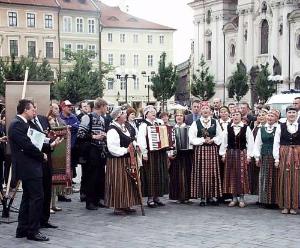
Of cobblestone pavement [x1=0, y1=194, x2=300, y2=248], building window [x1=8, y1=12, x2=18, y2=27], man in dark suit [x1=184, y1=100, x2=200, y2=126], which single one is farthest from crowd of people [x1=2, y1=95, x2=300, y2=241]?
building window [x1=8, y1=12, x2=18, y2=27]

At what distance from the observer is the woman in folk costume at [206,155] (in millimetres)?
10445

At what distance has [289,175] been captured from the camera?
32.2 feet

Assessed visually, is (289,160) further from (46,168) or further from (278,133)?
(46,168)

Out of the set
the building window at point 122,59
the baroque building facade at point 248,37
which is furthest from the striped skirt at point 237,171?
the building window at point 122,59

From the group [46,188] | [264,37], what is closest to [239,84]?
[264,37]

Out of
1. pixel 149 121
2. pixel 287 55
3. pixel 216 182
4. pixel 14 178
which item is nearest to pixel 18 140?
pixel 14 178

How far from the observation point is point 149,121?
33.9ft

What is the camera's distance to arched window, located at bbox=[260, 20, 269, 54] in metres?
55.7

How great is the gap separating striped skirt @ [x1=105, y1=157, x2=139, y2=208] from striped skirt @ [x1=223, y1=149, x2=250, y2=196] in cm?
202

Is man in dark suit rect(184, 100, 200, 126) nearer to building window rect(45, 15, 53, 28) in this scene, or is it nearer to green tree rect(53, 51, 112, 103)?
green tree rect(53, 51, 112, 103)

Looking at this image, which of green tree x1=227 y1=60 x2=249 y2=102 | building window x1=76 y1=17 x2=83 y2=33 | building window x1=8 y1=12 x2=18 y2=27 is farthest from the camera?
building window x1=76 y1=17 x2=83 y2=33

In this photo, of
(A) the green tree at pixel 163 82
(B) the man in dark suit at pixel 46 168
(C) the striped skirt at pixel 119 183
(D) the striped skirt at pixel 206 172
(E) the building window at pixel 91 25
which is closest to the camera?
(B) the man in dark suit at pixel 46 168

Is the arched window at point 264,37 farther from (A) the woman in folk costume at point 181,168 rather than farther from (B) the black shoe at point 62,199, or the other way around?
(B) the black shoe at point 62,199

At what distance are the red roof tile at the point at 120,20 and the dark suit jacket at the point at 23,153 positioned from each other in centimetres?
6636
